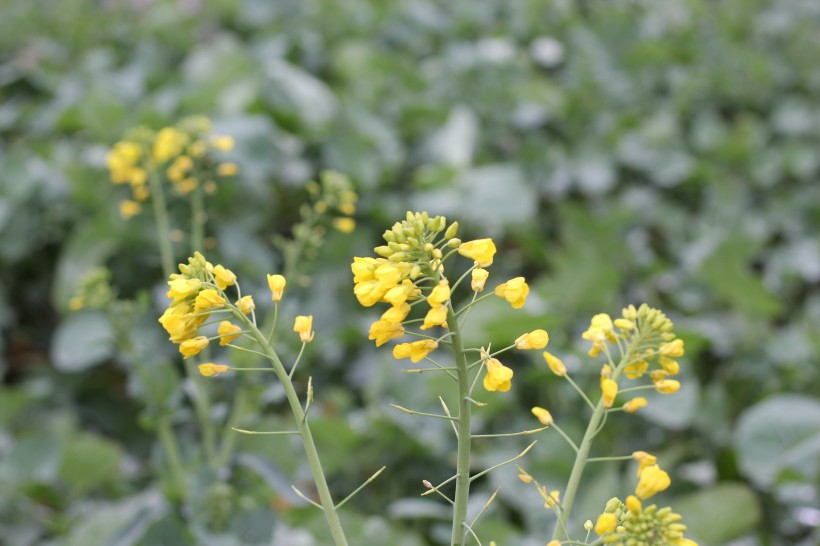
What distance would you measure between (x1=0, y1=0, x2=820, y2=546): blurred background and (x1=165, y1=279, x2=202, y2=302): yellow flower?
599 millimetres

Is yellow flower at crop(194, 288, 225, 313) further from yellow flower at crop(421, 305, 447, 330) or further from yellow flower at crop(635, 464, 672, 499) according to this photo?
yellow flower at crop(635, 464, 672, 499)

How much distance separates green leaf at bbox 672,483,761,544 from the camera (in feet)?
5.11

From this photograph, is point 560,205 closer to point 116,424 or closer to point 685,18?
point 116,424

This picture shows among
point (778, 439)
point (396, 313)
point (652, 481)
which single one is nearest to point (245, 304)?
point (396, 313)

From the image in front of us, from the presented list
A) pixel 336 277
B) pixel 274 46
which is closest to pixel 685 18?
pixel 274 46

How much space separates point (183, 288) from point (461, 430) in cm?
25

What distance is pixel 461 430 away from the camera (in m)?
0.73

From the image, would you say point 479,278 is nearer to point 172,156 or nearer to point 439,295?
point 439,295

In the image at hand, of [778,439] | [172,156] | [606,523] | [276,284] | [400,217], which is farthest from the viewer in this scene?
[400,217]

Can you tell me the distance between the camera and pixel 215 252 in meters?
1.87

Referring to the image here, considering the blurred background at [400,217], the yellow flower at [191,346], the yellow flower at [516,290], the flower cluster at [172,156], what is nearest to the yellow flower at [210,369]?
the yellow flower at [191,346]

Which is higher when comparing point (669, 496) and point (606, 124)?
point (606, 124)

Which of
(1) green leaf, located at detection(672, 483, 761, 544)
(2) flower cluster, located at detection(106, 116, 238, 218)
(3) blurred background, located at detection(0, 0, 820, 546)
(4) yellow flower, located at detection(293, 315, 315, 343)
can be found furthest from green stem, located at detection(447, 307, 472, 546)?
(1) green leaf, located at detection(672, 483, 761, 544)

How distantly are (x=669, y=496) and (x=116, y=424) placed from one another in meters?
1.19
